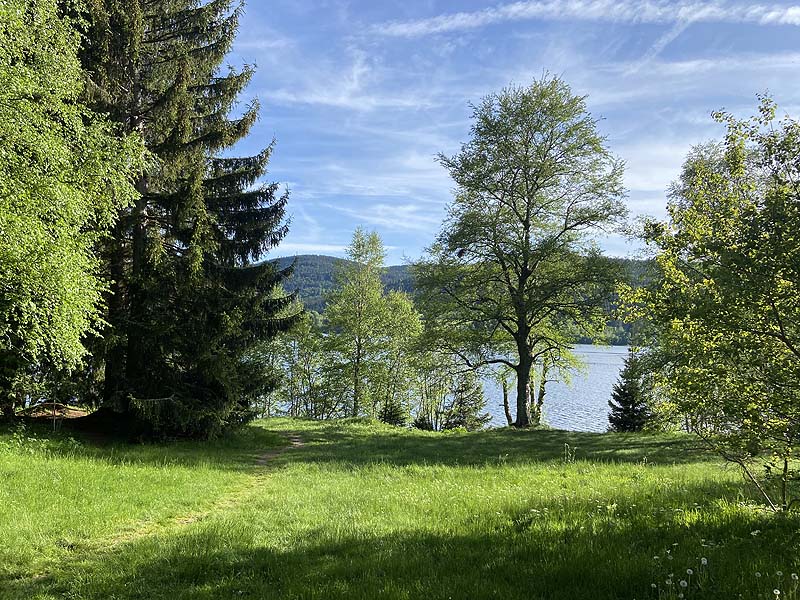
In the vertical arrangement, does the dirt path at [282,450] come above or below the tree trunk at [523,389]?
below

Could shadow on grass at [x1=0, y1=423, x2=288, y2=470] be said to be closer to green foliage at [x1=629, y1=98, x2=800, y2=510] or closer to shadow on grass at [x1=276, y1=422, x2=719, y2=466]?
shadow on grass at [x1=276, y1=422, x2=719, y2=466]

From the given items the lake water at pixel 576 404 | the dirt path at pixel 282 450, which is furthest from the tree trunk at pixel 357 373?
the dirt path at pixel 282 450

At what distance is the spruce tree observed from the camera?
15.5 meters

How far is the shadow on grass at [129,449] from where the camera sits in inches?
494

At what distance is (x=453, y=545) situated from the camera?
6.00 m

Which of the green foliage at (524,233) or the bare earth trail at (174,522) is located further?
the green foliage at (524,233)

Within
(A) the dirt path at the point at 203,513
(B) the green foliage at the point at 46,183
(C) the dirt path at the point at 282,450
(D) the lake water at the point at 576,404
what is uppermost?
(B) the green foliage at the point at 46,183

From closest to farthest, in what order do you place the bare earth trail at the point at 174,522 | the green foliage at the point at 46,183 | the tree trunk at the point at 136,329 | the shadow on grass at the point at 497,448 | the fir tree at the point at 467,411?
the bare earth trail at the point at 174,522 → the green foliage at the point at 46,183 → the shadow on grass at the point at 497,448 → the tree trunk at the point at 136,329 → the fir tree at the point at 467,411

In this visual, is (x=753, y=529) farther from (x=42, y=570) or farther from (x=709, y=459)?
(x=709, y=459)

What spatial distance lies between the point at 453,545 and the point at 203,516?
17.1ft

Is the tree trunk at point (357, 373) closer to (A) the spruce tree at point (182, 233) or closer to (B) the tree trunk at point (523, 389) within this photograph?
(B) the tree trunk at point (523, 389)

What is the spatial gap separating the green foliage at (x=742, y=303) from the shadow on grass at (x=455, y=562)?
110 cm

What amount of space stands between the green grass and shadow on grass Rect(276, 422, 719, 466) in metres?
1.55

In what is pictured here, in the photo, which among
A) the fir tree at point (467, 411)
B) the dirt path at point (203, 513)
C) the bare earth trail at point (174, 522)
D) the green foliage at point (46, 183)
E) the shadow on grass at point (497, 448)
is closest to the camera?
the bare earth trail at point (174, 522)
